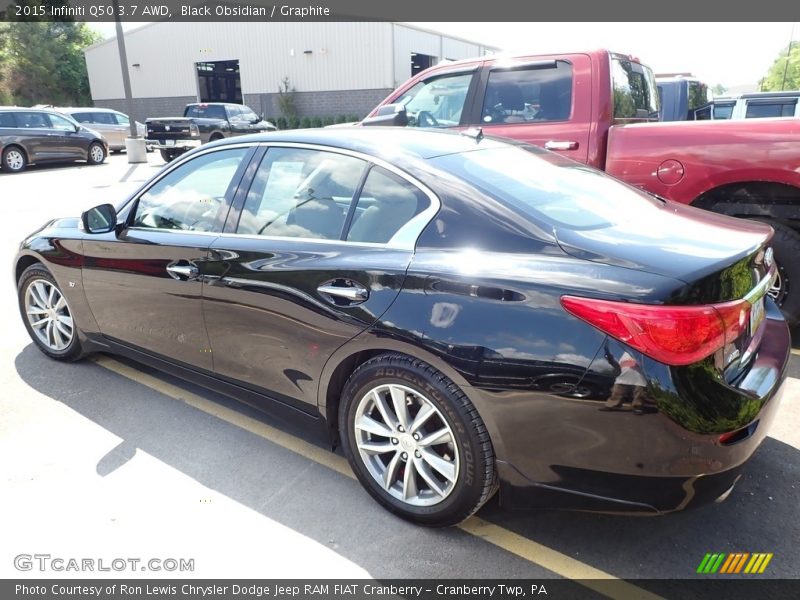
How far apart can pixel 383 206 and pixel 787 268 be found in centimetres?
318

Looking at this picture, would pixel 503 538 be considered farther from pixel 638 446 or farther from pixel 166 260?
pixel 166 260

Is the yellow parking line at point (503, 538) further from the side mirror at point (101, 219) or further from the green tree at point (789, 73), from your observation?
the green tree at point (789, 73)

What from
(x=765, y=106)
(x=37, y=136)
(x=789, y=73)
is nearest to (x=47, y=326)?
(x=765, y=106)

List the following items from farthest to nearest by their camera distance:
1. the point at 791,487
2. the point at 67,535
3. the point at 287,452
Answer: the point at 287,452 → the point at 791,487 → the point at 67,535

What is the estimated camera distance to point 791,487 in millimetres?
2826

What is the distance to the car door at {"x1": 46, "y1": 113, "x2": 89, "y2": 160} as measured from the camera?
17906 mm

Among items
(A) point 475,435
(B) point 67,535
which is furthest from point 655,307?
(B) point 67,535

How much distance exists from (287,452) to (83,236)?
6.59ft

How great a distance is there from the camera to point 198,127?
750 inches

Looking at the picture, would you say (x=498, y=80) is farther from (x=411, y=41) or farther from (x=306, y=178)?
(x=411, y=41)

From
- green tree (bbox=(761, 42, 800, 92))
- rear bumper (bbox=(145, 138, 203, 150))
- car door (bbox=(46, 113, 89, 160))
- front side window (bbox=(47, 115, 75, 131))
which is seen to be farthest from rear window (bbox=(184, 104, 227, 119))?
green tree (bbox=(761, 42, 800, 92))

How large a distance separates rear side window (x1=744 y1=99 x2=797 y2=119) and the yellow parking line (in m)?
10.9

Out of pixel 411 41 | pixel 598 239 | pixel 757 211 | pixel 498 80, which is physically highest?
pixel 411 41

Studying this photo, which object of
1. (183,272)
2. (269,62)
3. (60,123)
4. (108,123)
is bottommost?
(183,272)
